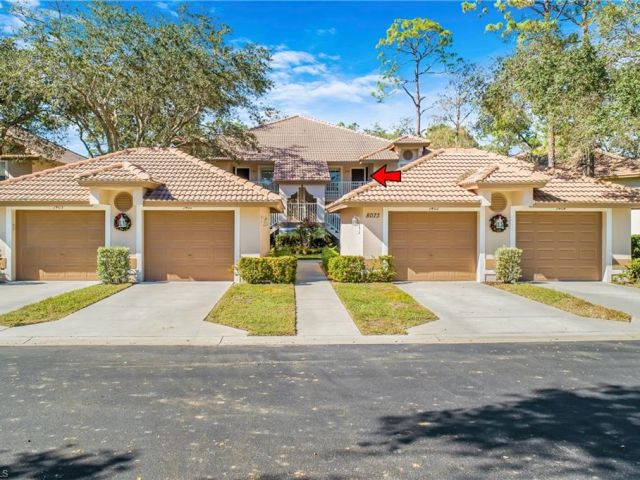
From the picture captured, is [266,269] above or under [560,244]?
under

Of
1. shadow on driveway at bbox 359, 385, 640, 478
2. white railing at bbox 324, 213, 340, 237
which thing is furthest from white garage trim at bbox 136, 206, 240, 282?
white railing at bbox 324, 213, 340, 237

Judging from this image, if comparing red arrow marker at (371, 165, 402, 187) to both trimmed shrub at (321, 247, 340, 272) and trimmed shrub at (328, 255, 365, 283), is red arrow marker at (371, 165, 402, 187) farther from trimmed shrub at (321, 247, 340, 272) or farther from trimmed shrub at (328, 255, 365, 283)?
trimmed shrub at (321, 247, 340, 272)

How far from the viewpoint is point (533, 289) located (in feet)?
42.3

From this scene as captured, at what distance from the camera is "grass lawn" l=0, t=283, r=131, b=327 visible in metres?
9.08

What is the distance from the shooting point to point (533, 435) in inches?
170

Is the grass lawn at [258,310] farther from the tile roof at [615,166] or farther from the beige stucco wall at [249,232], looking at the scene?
the tile roof at [615,166]

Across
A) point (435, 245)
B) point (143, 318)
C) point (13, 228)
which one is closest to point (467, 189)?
point (435, 245)

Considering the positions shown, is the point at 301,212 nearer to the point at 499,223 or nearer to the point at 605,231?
the point at 499,223

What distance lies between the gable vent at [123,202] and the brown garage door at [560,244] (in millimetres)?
12977

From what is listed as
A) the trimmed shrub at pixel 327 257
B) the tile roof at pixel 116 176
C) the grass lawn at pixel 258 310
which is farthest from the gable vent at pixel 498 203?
the tile roof at pixel 116 176

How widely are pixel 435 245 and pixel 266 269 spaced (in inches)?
228

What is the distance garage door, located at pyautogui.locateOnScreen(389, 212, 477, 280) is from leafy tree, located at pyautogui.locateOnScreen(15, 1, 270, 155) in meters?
13.4

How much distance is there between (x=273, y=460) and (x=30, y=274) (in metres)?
14.2

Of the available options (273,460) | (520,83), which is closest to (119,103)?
(520,83)
